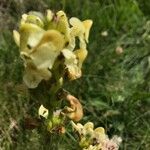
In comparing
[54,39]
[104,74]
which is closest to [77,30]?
[54,39]

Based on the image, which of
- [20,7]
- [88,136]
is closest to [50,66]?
[88,136]

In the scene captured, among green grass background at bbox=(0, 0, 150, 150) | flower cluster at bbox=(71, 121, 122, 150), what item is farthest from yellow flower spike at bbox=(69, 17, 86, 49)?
green grass background at bbox=(0, 0, 150, 150)

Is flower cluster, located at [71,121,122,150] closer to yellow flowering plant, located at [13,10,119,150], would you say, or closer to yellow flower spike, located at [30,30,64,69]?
yellow flowering plant, located at [13,10,119,150]

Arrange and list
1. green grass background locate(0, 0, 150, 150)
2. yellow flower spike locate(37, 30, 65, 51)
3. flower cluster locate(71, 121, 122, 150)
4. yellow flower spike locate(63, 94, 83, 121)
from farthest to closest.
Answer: green grass background locate(0, 0, 150, 150) → flower cluster locate(71, 121, 122, 150) → yellow flower spike locate(63, 94, 83, 121) → yellow flower spike locate(37, 30, 65, 51)

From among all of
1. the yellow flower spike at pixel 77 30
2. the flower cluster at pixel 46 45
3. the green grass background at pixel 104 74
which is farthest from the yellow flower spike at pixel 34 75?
the green grass background at pixel 104 74

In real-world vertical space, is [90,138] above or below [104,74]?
below

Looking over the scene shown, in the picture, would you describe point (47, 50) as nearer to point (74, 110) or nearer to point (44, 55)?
point (44, 55)

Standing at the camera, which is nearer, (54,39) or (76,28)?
(54,39)

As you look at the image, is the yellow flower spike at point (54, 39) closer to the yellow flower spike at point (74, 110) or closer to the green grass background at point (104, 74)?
the yellow flower spike at point (74, 110)

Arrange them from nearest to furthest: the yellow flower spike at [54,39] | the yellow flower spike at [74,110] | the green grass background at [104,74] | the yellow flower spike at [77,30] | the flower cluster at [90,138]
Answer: the yellow flower spike at [54,39] → the yellow flower spike at [77,30] → the yellow flower spike at [74,110] → the flower cluster at [90,138] → the green grass background at [104,74]
